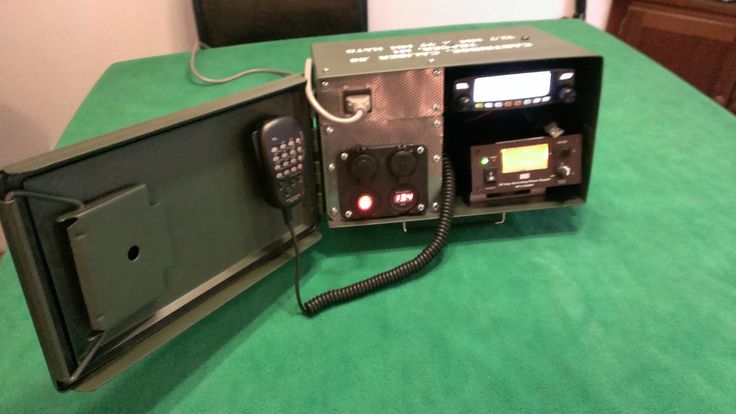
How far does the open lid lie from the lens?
1.70ft

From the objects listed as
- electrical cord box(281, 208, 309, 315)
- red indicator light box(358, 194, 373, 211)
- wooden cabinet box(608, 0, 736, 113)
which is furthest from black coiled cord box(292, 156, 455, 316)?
wooden cabinet box(608, 0, 736, 113)

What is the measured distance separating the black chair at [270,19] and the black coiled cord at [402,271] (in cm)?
119

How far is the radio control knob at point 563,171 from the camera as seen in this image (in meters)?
0.84

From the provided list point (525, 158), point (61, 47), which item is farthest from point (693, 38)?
point (61, 47)

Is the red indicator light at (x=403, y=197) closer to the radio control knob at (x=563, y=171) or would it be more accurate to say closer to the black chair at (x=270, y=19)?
the radio control knob at (x=563, y=171)

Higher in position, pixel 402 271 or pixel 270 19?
pixel 270 19

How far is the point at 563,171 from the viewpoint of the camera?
84cm

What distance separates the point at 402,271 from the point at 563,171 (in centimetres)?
30

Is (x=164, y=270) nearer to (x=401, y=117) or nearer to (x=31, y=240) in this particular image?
(x=31, y=240)

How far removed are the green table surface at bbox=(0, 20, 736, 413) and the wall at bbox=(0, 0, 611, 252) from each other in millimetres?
1623

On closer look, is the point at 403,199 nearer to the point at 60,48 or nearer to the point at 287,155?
the point at 287,155

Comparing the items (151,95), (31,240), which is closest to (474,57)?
(31,240)

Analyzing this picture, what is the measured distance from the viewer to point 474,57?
0.80 meters

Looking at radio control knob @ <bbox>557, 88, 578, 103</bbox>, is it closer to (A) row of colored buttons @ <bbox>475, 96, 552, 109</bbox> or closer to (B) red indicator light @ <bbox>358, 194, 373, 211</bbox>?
(A) row of colored buttons @ <bbox>475, 96, 552, 109</bbox>
